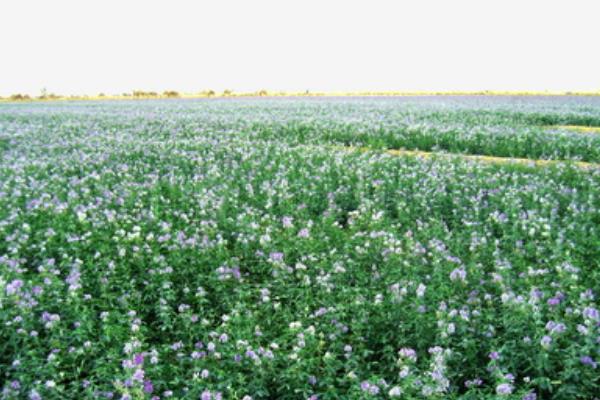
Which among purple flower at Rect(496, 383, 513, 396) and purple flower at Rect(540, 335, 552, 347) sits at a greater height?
purple flower at Rect(540, 335, 552, 347)

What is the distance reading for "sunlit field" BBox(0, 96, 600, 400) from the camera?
434 cm

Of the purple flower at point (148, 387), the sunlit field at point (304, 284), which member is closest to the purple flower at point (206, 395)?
the sunlit field at point (304, 284)

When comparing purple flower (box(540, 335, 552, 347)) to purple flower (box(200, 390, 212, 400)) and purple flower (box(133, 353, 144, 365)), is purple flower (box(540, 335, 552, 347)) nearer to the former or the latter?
purple flower (box(200, 390, 212, 400))

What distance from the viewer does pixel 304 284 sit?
562 centimetres

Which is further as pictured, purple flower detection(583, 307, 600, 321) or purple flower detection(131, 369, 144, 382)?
purple flower detection(583, 307, 600, 321)

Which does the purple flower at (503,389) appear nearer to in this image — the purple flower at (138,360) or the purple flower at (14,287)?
the purple flower at (138,360)

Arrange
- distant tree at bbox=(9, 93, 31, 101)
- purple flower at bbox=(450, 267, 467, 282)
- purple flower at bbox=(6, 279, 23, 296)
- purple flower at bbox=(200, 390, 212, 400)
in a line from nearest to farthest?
purple flower at bbox=(200, 390, 212, 400) < purple flower at bbox=(6, 279, 23, 296) < purple flower at bbox=(450, 267, 467, 282) < distant tree at bbox=(9, 93, 31, 101)

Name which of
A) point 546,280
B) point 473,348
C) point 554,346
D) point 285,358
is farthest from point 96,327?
point 546,280

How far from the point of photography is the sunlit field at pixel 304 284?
4344 millimetres

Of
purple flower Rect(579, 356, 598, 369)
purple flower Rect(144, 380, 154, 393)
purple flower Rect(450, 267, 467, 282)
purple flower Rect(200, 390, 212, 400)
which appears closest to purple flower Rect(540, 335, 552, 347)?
purple flower Rect(579, 356, 598, 369)

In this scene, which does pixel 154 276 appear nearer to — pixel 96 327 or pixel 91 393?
pixel 96 327

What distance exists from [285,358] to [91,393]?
1.44m

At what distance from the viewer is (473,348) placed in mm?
4547

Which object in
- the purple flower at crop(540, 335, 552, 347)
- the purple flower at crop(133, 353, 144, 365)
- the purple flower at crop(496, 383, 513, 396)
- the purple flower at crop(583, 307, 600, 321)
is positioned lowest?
the purple flower at crop(133, 353, 144, 365)
